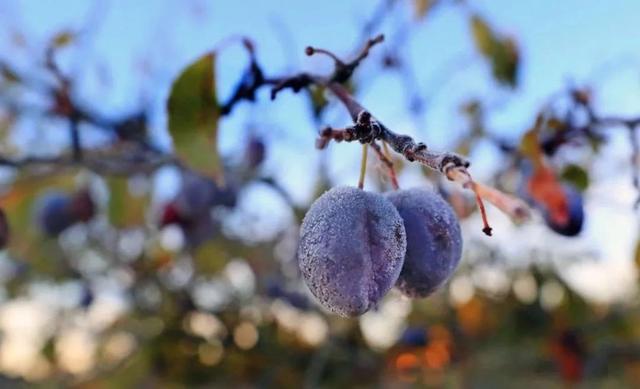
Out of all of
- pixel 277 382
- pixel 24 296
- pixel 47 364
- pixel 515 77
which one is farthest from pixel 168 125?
pixel 24 296

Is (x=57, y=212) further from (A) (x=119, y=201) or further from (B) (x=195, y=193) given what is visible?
(B) (x=195, y=193)

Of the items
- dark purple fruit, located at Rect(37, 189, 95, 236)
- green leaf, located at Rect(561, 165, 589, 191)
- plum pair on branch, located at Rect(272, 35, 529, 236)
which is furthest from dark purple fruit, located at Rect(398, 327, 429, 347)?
plum pair on branch, located at Rect(272, 35, 529, 236)

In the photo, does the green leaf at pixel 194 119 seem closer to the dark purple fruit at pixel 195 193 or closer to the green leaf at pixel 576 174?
the dark purple fruit at pixel 195 193

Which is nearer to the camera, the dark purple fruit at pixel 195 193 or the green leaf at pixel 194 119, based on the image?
the green leaf at pixel 194 119

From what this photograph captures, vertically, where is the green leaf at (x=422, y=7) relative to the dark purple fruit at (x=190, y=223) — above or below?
above

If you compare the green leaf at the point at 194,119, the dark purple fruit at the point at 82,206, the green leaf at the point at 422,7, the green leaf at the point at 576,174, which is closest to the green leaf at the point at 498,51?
the green leaf at the point at 422,7

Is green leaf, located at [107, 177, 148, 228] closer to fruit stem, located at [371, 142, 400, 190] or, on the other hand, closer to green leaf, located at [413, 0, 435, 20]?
green leaf, located at [413, 0, 435, 20]

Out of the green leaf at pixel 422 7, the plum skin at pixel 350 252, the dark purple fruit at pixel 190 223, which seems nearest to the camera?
the plum skin at pixel 350 252

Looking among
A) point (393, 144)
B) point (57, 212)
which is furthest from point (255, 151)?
point (393, 144)
